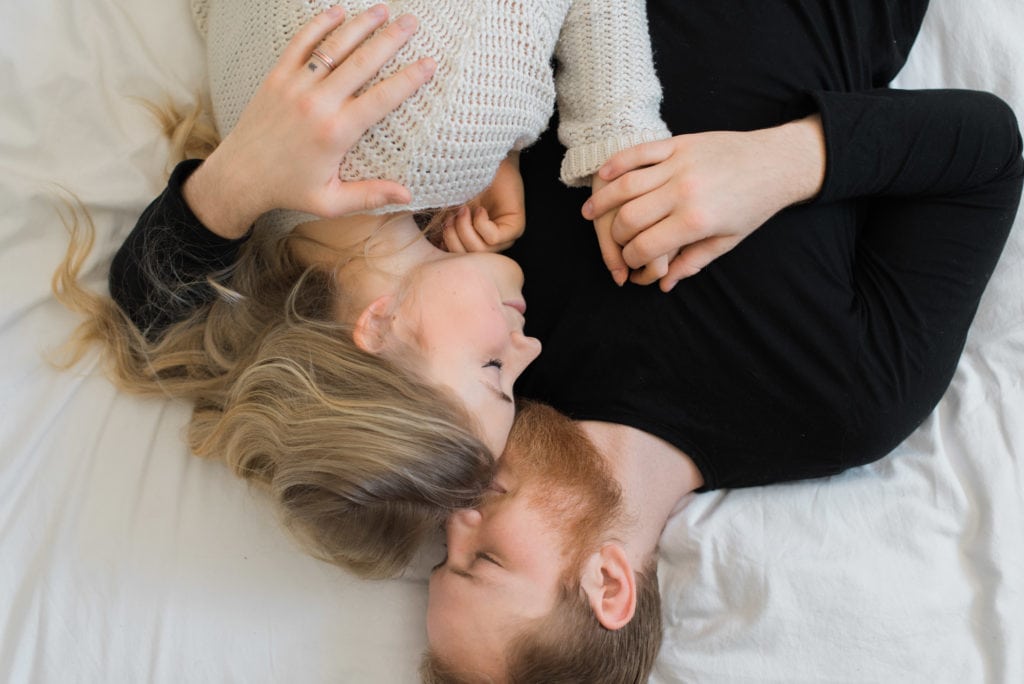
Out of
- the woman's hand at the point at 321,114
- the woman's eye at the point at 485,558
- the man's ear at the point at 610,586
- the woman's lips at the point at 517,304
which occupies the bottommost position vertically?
the man's ear at the point at 610,586

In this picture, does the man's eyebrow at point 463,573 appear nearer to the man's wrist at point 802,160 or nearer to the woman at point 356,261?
the woman at point 356,261

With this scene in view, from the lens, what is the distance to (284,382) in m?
0.90

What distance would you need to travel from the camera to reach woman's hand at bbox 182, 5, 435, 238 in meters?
0.83

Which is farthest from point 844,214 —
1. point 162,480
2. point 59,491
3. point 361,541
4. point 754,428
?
point 59,491

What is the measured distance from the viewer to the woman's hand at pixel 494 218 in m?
1.02

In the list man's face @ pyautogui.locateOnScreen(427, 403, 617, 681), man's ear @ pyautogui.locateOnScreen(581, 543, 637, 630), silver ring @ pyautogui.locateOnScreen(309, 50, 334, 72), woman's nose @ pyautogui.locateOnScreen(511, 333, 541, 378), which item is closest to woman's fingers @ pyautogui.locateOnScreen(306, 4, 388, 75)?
silver ring @ pyautogui.locateOnScreen(309, 50, 334, 72)

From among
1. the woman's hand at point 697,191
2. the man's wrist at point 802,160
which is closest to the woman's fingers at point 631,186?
the woman's hand at point 697,191

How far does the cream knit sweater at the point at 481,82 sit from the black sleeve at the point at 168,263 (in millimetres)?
93

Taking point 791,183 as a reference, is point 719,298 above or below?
below

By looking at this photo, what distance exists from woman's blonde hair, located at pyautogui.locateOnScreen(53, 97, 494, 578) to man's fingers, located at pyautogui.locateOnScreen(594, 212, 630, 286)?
0.25 m

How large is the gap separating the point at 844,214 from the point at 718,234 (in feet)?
0.64

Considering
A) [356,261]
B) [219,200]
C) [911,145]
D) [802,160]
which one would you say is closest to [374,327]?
[356,261]

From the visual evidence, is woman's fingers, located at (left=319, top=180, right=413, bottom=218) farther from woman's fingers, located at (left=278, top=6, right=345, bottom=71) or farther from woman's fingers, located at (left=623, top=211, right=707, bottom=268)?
woman's fingers, located at (left=623, top=211, right=707, bottom=268)

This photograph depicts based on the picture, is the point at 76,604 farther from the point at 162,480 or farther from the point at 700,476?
the point at 700,476
